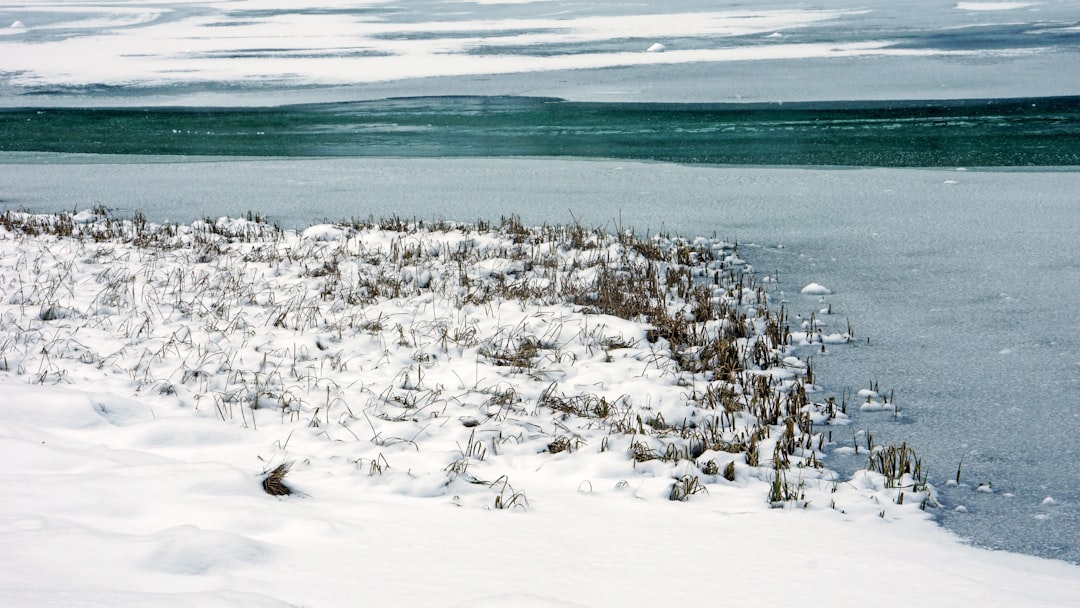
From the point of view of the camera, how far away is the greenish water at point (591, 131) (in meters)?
14.4

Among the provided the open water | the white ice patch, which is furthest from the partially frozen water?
the white ice patch

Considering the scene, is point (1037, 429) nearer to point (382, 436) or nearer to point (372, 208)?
point (382, 436)

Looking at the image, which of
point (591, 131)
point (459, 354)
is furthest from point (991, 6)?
point (459, 354)

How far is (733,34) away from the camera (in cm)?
3173

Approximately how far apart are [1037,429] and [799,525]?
6.32 ft

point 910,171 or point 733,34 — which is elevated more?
point 733,34

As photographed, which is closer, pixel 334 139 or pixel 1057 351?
pixel 1057 351

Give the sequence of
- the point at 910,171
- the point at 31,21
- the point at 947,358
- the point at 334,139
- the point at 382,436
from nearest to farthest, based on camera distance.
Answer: the point at 382,436
the point at 947,358
the point at 910,171
the point at 334,139
the point at 31,21

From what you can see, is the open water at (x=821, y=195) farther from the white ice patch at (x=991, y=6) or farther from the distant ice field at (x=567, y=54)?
the white ice patch at (x=991, y=6)

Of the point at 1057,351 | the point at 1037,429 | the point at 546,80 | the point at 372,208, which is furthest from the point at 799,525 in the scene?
the point at 546,80

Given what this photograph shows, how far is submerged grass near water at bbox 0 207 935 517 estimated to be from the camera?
4793 mm

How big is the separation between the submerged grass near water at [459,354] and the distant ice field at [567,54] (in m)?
12.5

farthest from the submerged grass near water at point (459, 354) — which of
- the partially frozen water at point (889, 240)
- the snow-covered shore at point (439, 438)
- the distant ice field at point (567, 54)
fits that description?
the distant ice field at point (567, 54)

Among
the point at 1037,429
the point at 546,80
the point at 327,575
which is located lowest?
the point at 1037,429
